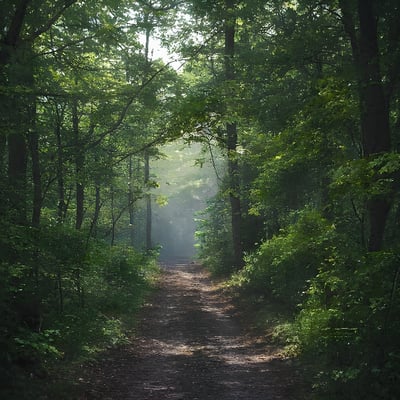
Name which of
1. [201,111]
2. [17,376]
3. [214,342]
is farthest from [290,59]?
[17,376]

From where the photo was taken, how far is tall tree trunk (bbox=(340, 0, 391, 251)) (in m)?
7.52

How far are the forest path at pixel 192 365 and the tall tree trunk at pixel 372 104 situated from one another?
127 inches

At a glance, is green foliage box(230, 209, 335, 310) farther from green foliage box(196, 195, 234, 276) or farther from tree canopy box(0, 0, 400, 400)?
green foliage box(196, 195, 234, 276)

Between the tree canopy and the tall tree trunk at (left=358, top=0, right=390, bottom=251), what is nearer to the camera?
the tree canopy

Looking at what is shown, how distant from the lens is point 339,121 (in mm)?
8375

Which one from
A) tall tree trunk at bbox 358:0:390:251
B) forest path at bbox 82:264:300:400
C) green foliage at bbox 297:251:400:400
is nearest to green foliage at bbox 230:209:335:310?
tall tree trunk at bbox 358:0:390:251

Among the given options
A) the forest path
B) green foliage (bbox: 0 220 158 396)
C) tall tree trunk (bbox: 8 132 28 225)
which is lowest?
the forest path

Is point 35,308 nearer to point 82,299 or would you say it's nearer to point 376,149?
point 82,299

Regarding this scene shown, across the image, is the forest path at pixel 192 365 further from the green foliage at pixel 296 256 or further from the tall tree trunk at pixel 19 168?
the tall tree trunk at pixel 19 168

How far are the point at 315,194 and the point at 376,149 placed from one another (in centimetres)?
617

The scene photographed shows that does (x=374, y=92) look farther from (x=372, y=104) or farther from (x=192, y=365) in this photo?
(x=192, y=365)

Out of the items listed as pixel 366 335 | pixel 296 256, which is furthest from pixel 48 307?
pixel 366 335

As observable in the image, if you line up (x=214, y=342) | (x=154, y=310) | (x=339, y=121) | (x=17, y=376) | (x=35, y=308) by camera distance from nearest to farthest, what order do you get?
(x=17, y=376) < (x=35, y=308) < (x=339, y=121) < (x=214, y=342) < (x=154, y=310)

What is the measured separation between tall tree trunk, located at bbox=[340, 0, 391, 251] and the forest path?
3236 mm
